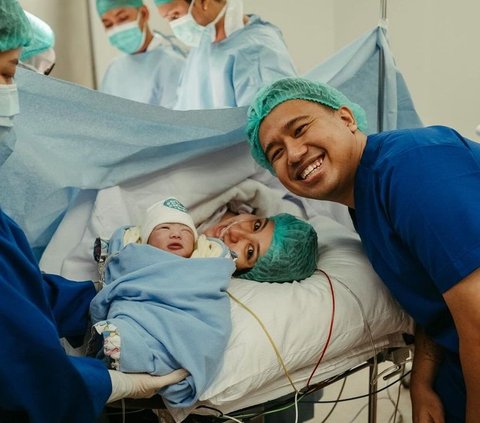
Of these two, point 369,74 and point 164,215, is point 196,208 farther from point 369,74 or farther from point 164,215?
point 369,74

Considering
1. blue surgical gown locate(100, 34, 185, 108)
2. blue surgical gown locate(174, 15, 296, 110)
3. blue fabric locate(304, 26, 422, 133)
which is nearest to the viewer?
blue fabric locate(304, 26, 422, 133)

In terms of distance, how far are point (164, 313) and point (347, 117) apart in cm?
65

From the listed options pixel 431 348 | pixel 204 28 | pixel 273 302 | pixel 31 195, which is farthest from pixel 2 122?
pixel 204 28

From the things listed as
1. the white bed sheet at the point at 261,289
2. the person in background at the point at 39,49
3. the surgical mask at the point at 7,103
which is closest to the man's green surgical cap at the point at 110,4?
the person in background at the point at 39,49

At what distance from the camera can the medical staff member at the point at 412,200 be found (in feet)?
3.19

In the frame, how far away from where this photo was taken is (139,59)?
3.24m

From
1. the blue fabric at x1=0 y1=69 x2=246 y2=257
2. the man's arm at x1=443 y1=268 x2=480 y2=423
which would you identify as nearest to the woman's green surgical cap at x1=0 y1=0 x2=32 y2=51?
the blue fabric at x1=0 y1=69 x2=246 y2=257

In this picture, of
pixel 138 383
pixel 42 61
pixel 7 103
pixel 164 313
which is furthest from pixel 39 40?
pixel 138 383

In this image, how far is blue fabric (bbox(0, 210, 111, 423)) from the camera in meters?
0.75

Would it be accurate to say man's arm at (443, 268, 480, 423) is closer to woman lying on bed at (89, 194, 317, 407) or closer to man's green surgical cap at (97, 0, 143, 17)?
woman lying on bed at (89, 194, 317, 407)

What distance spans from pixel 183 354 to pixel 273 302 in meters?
0.27

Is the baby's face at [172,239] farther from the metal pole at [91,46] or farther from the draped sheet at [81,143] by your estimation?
the metal pole at [91,46]

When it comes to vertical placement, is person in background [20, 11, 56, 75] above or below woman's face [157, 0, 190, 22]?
below

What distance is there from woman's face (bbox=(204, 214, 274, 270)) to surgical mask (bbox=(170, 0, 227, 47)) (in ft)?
4.41
